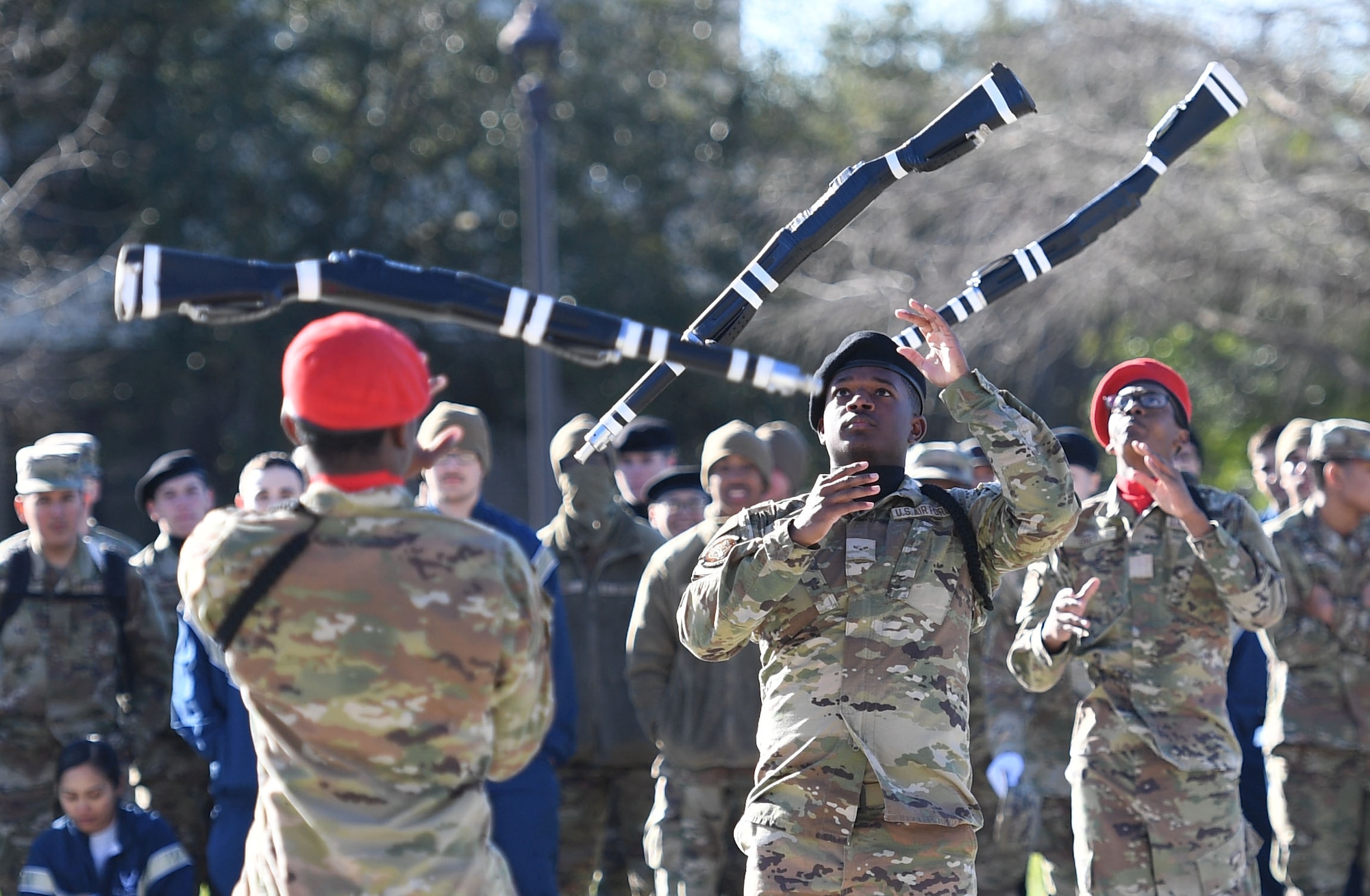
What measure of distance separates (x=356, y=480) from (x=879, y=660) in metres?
1.54

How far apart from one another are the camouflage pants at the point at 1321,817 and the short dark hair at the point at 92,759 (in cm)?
519

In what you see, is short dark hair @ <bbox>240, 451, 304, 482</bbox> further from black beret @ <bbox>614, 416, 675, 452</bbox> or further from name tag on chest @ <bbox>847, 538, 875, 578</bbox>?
name tag on chest @ <bbox>847, 538, 875, 578</bbox>

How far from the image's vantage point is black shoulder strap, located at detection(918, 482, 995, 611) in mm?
4668

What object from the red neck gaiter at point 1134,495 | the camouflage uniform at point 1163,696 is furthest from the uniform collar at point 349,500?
the red neck gaiter at point 1134,495

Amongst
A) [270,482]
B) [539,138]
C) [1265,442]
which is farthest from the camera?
[539,138]

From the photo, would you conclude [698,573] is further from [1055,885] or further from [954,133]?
[1055,885]

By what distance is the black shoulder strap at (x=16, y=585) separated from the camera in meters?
7.73

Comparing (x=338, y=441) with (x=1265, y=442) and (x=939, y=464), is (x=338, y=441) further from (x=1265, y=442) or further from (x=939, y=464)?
(x=1265, y=442)

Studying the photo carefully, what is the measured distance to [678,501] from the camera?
28.3 feet

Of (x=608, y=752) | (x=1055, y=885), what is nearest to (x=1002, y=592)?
(x=1055, y=885)

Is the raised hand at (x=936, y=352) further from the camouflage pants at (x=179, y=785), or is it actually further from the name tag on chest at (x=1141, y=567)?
the camouflage pants at (x=179, y=785)

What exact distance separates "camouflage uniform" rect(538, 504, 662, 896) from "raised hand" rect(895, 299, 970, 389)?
153 inches

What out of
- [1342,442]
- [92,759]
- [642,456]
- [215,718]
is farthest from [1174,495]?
[92,759]

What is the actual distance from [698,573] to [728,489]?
270cm
